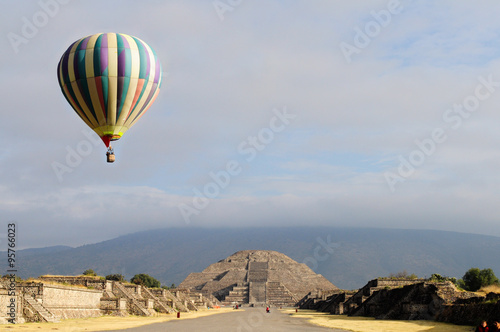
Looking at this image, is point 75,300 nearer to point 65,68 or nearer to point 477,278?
point 65,68

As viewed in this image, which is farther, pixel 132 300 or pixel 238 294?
pixel 238 294

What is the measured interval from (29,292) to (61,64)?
751 inches

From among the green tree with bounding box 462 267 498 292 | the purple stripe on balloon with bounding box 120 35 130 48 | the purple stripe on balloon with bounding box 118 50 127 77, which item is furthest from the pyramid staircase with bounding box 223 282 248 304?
the purple stripe on balloon with bounding box 120 35 130 48

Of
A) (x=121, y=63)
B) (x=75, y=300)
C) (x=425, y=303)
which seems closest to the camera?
(x=121, y=63)

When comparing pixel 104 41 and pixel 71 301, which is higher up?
pixel 104 41

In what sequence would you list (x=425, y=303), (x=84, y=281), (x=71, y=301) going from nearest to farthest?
1. (x=425, y=303)
2. (x=71, y=301)
3. (x=84, y=281)

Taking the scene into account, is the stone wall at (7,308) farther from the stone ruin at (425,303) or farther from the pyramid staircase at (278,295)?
the pyramid staircase at (278,295)

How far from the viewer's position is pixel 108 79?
4528cm

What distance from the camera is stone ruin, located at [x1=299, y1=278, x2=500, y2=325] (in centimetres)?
3856

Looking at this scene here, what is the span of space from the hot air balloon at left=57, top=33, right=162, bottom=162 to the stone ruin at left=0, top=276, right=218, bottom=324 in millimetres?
12731

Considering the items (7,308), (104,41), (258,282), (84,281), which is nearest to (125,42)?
(104,41)

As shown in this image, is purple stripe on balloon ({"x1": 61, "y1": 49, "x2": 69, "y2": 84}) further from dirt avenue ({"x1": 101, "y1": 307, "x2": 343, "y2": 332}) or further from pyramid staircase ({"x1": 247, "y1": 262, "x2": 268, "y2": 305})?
pyramid staircase ({"x1": 247, "y1": 262, "x2": 268, "y2": 305})

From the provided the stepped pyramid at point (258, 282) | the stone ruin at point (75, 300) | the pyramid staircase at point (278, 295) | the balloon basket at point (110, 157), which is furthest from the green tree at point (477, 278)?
the balloon basket at point (110, 157)

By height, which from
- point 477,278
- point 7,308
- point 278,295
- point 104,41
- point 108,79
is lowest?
point 278,295
